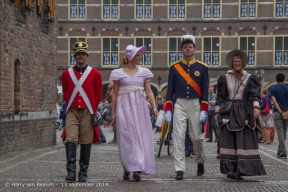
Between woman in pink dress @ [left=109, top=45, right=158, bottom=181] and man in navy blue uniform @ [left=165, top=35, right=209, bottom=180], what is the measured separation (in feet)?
1.30

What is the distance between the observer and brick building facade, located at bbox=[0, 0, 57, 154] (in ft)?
43.6

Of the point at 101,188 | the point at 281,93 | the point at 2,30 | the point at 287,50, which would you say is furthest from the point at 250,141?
the point at 287,50

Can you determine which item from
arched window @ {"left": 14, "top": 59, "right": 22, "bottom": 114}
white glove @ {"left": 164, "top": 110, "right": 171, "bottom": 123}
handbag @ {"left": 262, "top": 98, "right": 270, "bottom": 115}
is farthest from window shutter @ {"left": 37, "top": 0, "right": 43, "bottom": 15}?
white glove @ {"left": 164, "top": 110, "right": 171, "bottom": 123}

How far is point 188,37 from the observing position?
9102 mm

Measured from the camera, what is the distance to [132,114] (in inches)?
346

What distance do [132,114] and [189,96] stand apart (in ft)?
2.72

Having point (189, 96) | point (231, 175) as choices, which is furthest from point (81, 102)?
point (231, 175)

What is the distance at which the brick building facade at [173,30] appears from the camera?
41.6 metres

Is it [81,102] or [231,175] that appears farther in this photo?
[231,175]

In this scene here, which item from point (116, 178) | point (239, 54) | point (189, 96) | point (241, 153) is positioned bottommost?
point (116, 178)

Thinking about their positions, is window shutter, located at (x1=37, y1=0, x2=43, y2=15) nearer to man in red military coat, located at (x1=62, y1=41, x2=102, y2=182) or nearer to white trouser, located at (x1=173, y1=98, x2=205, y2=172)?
man in red military coat, located at (x1=62, y1=41, x2=102, y2=182)

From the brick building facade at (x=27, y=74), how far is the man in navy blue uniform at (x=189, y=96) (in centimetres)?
501

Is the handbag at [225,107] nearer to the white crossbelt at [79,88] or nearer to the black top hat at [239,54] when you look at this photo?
the black top hat at [239,54]

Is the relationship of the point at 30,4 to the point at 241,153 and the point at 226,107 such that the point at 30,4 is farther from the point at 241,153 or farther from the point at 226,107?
the point at 241,153
